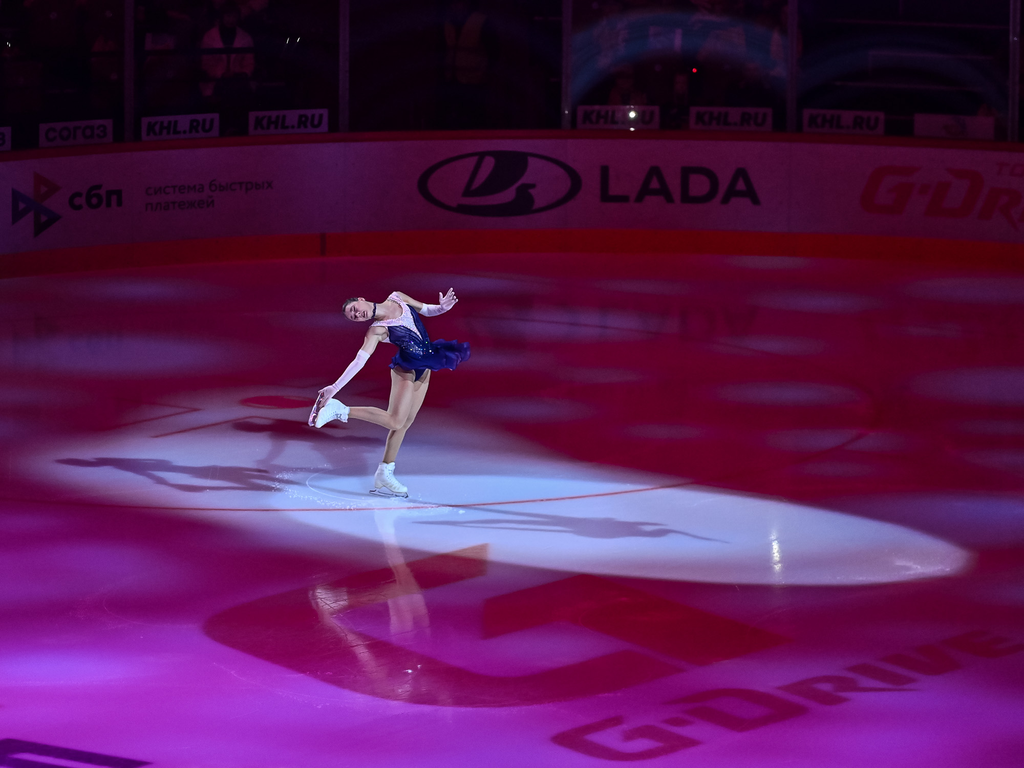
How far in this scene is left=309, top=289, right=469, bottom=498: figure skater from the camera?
8.55m

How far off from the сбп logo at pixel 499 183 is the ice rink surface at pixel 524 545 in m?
3.71

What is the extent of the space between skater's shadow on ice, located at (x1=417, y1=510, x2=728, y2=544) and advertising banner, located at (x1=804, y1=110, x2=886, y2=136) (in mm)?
10819

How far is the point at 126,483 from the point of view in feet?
30.9

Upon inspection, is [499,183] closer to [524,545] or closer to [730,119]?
[730,119]

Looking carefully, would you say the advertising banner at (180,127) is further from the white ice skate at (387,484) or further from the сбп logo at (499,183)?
the white ice skate at (387,484)

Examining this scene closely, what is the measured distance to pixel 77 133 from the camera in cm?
1714

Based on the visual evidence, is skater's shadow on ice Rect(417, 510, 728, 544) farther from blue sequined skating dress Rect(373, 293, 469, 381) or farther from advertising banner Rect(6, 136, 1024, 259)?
advertising banner Rect(6, 136, 1024, 259)

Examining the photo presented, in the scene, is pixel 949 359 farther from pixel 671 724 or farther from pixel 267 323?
pixel 671 724

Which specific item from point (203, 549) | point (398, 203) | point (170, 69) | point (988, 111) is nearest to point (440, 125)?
point (398, 203)

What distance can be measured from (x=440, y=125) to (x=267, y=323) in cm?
496

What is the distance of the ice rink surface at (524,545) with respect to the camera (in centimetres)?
601

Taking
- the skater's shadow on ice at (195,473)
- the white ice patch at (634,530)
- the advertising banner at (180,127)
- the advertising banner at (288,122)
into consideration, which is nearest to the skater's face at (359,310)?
the white ice patch at (634,530)

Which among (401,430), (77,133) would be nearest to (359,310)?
(401,430)

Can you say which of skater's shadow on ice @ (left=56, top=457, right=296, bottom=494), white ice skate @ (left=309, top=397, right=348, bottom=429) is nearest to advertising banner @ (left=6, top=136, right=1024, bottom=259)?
skater's shadow on ice @ (left=56, top=457, right=296, bottom=494)
